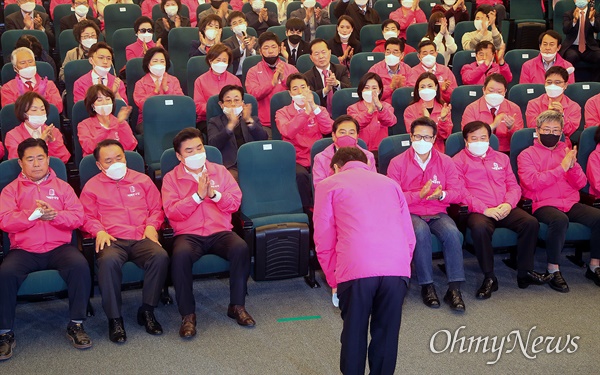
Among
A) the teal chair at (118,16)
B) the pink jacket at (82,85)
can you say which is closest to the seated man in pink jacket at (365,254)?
the pink jacket at (82,85)

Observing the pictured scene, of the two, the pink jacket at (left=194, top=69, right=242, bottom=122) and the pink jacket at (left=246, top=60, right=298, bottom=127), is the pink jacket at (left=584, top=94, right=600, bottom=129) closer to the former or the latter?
the pink jacket at (left=246, top=60, right=298, bottom=127)

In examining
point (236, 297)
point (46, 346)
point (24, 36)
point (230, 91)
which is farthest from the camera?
point (24, 36)

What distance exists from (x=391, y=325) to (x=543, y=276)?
7.48ft

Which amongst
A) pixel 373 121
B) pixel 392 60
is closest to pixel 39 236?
pixel 373 121

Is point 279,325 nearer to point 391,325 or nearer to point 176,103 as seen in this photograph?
point 391,325

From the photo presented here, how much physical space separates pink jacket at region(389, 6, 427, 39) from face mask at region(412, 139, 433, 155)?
392 cm

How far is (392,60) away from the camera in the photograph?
7.36 meters

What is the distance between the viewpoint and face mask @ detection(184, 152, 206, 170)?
16.9 feet

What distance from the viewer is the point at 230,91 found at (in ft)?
19.9

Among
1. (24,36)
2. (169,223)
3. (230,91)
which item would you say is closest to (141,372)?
(169,223)

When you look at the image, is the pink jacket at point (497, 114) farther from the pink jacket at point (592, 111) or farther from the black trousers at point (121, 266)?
the black trousers at point (121, 266)

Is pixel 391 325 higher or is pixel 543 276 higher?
pixel 391 325

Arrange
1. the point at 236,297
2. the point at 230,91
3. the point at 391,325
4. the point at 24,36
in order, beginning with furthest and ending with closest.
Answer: the point at 24,36 < the point at 230,91 < the point at 236,297 < the point at 391,325

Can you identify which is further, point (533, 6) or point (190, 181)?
point (533, 6)
